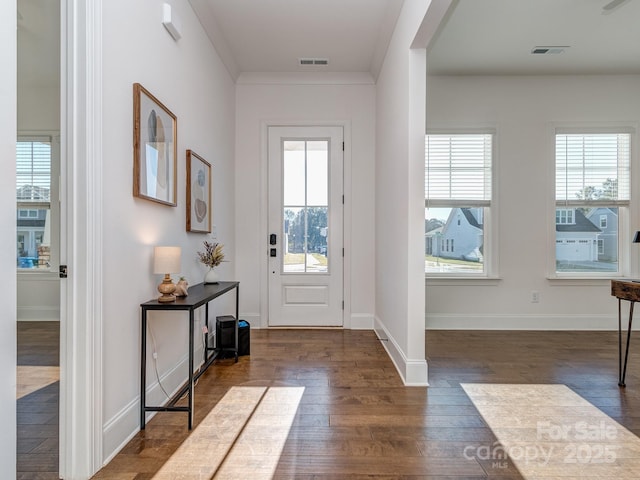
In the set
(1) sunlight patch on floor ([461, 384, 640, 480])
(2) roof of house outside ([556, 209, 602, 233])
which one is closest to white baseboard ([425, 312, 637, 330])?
(2) roof of house outside ([556, 209, 602, 233])

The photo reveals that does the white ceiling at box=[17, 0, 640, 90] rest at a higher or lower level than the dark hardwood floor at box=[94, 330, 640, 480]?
higher

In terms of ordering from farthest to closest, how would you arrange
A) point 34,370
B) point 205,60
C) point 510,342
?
point 510,342 < point 205,60 < point 34,370

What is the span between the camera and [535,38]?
367cm

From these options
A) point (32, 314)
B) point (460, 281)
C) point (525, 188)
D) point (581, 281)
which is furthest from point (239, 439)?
point (581, 281)

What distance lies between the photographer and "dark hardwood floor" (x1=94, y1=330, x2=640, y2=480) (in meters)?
1.75

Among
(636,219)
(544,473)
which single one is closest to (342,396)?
(544,473)

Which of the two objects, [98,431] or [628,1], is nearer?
[98,431]

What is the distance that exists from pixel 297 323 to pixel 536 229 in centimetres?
303

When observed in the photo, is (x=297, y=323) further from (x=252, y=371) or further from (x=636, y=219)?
(x=636, y=219)

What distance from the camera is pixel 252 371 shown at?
2.97 meters

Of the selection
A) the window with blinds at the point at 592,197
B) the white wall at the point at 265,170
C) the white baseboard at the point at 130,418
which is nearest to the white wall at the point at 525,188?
the window with blinds at the point at 592,197

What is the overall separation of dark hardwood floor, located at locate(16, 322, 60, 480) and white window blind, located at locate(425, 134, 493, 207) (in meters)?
3.91

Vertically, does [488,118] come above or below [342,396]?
above

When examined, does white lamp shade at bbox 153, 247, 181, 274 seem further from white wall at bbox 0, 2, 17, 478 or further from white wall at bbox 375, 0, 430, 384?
white wall at bbox 375, 0, 430, 384
